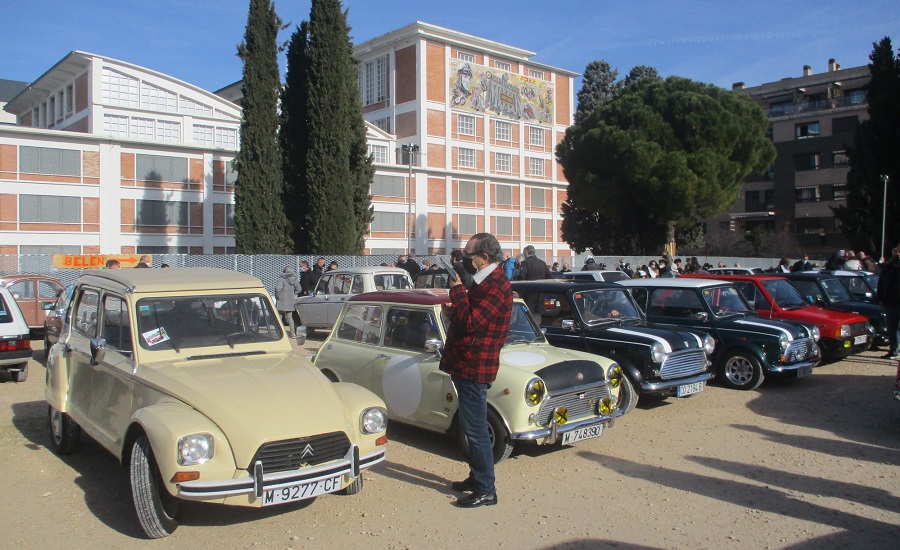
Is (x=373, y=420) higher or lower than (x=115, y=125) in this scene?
lower

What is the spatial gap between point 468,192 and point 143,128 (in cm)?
2534

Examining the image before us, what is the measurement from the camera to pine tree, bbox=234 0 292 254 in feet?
108

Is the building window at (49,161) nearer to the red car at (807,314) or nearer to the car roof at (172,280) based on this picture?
the car roof at (172,280)

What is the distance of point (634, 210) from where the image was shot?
3834cm

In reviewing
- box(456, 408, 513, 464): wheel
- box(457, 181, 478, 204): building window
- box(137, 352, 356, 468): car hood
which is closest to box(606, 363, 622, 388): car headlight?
box(456, 408, 513, 464): wheel

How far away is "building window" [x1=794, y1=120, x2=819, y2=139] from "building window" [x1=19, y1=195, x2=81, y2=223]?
60553 millimetres

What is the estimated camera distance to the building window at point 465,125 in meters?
59.4

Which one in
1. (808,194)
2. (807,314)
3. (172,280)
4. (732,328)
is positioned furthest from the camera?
(808,194)

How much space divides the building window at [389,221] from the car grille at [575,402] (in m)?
46.9

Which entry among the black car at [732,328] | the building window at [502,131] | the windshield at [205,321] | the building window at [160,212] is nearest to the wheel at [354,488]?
the windshield at [205,321]

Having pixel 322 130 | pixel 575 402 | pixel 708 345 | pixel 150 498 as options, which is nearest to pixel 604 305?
pixel 708 345

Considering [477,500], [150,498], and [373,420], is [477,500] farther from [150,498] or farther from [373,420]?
[150,498]

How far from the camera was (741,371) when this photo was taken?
10.6 m

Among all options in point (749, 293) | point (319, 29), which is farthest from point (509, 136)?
point (749, 293)
